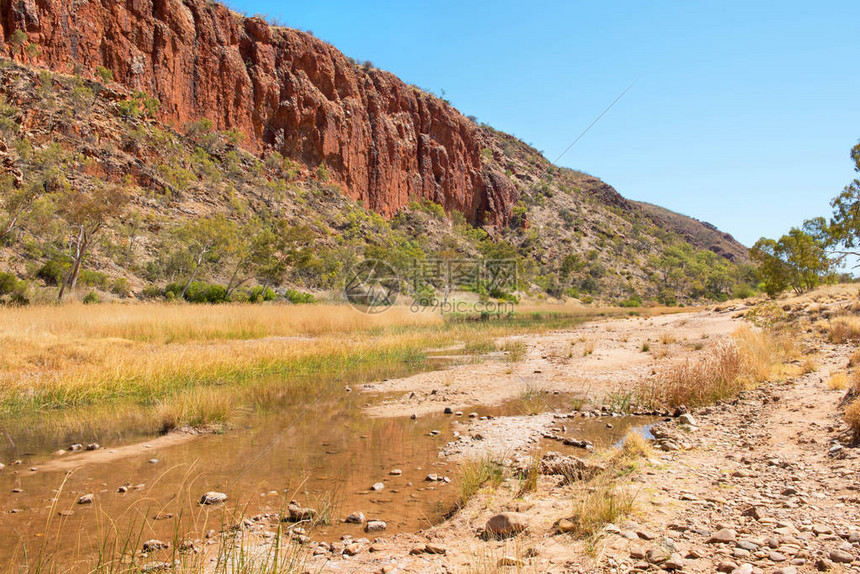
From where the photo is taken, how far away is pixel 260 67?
68.9 m

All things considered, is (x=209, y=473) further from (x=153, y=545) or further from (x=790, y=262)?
(x=790, y=262)

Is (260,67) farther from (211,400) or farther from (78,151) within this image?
(211,400)

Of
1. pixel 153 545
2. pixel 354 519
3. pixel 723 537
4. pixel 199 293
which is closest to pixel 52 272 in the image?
pixel 199 293

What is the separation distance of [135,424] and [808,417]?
1069 centimetres

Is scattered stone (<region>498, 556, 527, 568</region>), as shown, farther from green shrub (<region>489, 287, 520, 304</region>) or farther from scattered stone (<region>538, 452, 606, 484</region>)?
green shrub (<region>489, 287, 520, 304</region>)

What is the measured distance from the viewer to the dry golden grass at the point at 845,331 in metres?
13.0

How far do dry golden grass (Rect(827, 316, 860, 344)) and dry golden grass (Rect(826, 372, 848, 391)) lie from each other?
6.20m

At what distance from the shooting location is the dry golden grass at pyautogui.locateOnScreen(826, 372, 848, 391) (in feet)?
26.1

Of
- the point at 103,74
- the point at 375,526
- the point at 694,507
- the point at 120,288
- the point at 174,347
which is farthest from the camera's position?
the point at 103,74

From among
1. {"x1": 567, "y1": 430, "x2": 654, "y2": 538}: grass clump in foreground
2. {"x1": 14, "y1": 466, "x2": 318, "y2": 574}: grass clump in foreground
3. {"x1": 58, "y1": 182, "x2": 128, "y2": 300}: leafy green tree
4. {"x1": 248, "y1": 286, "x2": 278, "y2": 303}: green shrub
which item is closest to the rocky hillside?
{"x1": 58, "y1": 182, "x2": 128, "y2": 300}: leafy green tree

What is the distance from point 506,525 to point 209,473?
3909 millimetres

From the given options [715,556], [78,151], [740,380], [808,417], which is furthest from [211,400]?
[78,151]

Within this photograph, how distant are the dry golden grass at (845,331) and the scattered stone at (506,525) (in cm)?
1374

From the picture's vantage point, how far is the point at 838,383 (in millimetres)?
8016
